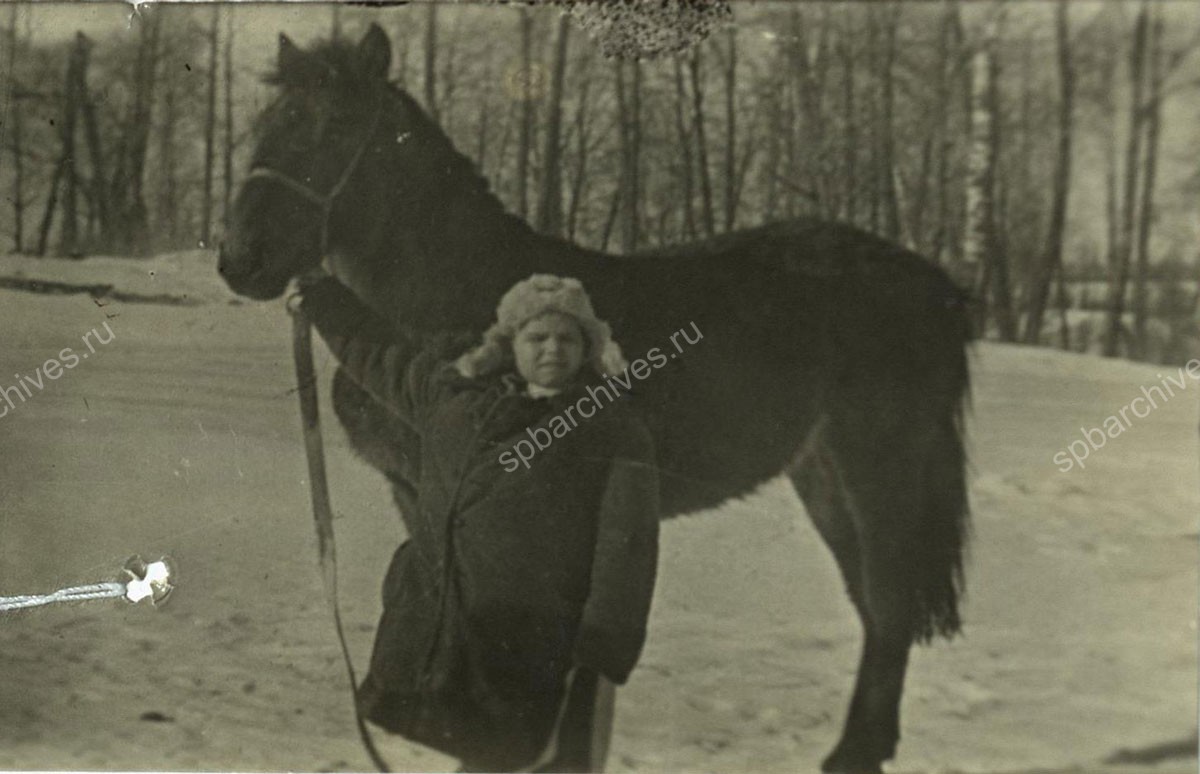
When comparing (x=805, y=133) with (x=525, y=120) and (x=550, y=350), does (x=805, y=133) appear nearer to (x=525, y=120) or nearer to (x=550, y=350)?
(x=525, y=120)

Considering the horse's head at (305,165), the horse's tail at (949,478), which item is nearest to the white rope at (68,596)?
the horse's head at (305,165)

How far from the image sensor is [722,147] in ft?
8.93

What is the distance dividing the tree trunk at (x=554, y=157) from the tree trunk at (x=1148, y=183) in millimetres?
1404

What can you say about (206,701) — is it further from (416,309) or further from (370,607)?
(416,309)

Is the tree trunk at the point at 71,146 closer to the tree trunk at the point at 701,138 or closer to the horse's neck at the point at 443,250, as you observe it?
the horse's neck at the point at 443,250

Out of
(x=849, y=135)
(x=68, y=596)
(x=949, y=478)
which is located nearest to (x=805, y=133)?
(x=849, y=135)

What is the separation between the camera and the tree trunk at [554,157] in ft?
8.95

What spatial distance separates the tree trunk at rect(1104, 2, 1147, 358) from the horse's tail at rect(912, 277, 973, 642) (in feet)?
1.13

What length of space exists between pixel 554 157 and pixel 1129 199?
4.57 ft

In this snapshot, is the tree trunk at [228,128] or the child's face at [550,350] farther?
the tree trunk at [228,128]

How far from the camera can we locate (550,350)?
2.65 m

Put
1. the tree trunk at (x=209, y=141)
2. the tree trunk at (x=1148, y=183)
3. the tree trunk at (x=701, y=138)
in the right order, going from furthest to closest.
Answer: the tree trunk at (x=209, y=141), the tree trunk at (x=701, y=138), the tree trunk at (x=1148, y=183)

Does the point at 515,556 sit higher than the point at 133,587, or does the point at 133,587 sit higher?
the point at 515,556

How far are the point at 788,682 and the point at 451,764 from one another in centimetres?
86
